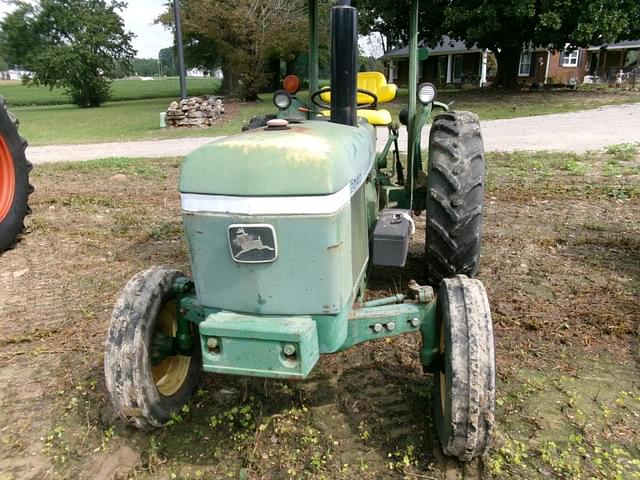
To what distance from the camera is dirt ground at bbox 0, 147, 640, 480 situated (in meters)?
2.46

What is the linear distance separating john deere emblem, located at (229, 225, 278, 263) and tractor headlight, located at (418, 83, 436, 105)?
2.15 m

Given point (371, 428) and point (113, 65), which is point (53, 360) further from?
point (113, 65)

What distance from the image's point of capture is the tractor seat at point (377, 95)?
4297 mm

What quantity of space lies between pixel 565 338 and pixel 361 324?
5.16 ft

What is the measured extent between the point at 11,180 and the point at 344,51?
4.09m

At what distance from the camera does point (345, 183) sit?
2.35m

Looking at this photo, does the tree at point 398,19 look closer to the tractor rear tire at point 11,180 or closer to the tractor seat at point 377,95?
the tractor seat at point 377,95

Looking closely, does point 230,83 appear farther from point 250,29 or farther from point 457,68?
point 457,68

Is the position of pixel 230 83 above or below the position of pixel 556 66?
below

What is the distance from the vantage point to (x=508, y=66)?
25.5m

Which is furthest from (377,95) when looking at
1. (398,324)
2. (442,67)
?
(442,67)

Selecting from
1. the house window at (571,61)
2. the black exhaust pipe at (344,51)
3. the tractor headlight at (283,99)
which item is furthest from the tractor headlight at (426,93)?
the house window at (571,61)

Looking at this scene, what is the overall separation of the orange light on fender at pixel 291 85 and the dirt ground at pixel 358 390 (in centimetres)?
164

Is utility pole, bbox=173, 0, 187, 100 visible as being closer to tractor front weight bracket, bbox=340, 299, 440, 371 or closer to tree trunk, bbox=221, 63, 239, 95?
tree trunk, bbox=221, 63, 239, 95
